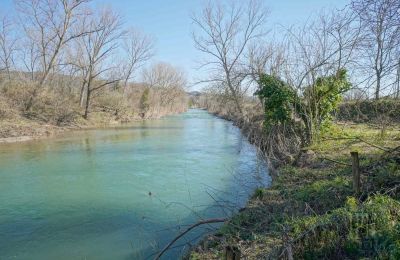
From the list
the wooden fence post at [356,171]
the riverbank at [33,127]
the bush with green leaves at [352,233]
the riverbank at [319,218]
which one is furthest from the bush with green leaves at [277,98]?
the riverbank at [33,127]

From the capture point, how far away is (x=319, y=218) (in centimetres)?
418

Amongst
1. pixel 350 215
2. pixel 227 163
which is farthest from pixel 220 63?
pixel 350 215

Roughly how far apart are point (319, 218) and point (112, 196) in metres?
5.60

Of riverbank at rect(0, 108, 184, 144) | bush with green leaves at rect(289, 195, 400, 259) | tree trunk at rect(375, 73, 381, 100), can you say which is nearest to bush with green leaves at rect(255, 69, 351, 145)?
tree trunk at rect(375, 73, 381, 100)

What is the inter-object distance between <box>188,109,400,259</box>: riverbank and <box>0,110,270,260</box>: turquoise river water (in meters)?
0.83

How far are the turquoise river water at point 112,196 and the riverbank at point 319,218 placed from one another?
A: 2.72ft

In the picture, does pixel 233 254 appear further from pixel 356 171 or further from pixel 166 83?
pixel 166 83

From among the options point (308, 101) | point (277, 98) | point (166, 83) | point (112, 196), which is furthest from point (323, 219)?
point (166, 83)

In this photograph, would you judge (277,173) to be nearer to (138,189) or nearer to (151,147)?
(138,189)

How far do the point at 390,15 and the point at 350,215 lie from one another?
105 inches

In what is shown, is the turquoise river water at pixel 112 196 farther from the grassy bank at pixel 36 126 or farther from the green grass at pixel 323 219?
the grassy bank at pixel 36 126

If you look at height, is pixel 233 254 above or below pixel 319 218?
above

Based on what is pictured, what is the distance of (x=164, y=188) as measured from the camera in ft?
29.6

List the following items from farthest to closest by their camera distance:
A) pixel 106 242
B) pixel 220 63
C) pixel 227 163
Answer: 1. pixel 220 63
2. pixel 227 163
3. pixel 106 242
